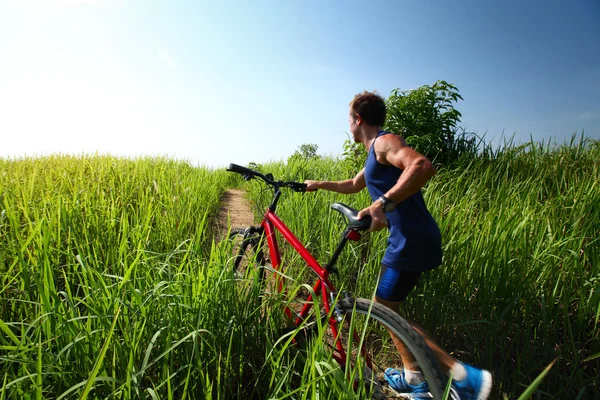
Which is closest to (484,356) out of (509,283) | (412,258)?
(509,283)

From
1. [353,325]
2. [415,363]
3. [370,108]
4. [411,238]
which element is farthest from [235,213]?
[353,325]

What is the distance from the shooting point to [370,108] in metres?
2.07

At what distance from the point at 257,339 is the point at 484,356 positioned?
1.46 meters

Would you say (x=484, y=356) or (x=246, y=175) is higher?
(x=246, y=175)

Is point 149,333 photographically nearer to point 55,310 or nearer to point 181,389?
point 181,389

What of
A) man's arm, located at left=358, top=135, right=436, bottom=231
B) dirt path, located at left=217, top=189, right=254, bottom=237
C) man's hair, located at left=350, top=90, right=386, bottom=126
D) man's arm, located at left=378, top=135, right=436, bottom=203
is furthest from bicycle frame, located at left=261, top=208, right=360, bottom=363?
dirt path, located at left=217, top=189, right=254, bottom=237

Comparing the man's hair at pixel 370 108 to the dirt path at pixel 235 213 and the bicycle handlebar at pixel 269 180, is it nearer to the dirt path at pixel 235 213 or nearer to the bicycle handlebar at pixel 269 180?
the bicycle handlebar at pixel 269 180

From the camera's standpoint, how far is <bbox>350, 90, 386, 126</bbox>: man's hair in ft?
6.77

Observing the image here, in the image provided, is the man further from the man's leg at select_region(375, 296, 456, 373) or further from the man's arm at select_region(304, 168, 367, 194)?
the man's arm at select_region(304, 168, 367, 194)

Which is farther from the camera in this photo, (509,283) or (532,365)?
(509,283)

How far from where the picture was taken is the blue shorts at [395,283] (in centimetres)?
180

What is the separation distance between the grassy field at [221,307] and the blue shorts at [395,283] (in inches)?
14.2

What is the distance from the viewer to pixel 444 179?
4.66 meters

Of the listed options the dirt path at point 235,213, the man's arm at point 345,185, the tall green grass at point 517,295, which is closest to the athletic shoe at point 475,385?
the tall green grass at point 517,295
